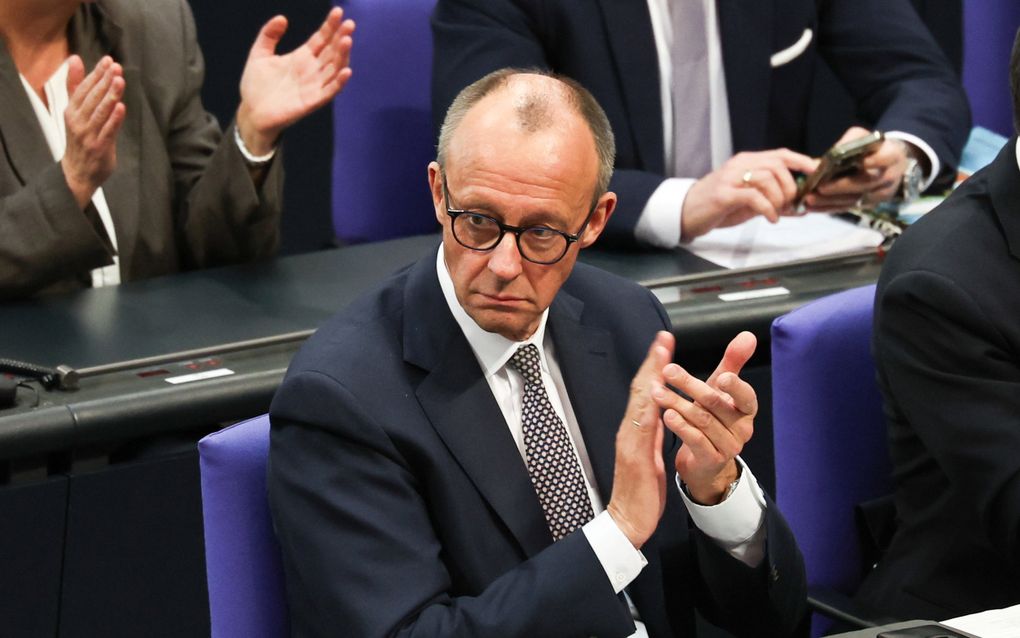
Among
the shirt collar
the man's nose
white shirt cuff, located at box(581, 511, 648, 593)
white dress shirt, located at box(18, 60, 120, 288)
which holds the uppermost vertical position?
the man's nose

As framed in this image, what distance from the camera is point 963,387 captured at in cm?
187

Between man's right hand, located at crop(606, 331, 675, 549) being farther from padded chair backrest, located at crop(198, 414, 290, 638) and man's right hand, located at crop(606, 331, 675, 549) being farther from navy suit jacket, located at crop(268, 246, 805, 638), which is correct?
padded chair backrest, located at crop(198, 414, 290, 638)

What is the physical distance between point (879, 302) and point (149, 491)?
1.04 m

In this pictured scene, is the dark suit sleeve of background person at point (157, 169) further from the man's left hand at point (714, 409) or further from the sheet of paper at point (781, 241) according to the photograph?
the man's left hand at point (714, 409)

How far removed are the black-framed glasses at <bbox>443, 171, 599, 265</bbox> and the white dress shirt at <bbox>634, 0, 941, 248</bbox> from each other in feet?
3.63

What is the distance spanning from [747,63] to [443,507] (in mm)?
1721


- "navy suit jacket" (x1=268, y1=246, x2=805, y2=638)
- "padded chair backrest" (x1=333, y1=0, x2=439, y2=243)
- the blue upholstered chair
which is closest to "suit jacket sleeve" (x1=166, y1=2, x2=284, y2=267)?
"padded chair backrest" (x1=333, y1=0, x2=439, y2=243)

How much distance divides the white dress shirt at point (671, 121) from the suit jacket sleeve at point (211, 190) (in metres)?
0.70

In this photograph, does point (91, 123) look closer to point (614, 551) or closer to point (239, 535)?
point (239, 535)

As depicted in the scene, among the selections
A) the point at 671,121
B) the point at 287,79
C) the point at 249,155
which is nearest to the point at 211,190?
the point at 249,155

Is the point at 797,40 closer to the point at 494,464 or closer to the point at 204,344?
the point at 204,344

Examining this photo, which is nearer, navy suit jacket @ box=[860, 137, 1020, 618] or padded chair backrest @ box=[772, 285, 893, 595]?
navy suit jacket @ box=[860, 137, 1020, 618]

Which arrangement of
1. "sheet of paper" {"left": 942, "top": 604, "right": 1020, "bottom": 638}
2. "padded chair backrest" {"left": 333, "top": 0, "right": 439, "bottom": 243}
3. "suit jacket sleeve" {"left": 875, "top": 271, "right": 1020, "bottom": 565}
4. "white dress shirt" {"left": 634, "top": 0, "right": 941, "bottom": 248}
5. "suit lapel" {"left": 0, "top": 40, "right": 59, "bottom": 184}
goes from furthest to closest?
"padded chair backrest" {"left": 333, "top": 0, "right": 439, "bottom": 243}, "white dress shirt" {"left": 634, "top": 0, "right": 941, "bottom": 248}, "suit lapel" {"left": 0, "top": 40, "right": 59, "bottom": 184}, "suit jacket sleeve" {"left": 875, "top": 271, "right": 1020, "bottom": 565}, "sheet of paper" {"left": 942, "top": 604, "right": 1020, "bottom": 638}

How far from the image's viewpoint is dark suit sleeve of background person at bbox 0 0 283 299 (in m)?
2.72
